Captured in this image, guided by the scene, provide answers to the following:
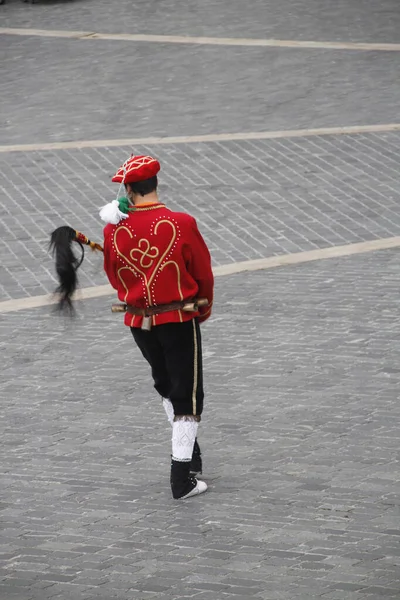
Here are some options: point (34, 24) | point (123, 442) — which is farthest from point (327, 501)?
point (34, 24)

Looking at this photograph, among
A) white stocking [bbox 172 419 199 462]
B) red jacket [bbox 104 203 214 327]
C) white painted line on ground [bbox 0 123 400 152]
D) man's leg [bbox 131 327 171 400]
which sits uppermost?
red jacket [bbox 104 203 214 327]

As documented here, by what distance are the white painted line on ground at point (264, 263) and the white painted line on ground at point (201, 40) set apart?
27.1 feet

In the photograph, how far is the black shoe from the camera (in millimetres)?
6957

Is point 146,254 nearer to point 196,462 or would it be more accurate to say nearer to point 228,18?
point 196,462

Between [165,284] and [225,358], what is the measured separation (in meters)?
2.46

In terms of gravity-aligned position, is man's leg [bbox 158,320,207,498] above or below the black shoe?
above

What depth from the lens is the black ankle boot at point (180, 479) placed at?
696 cm

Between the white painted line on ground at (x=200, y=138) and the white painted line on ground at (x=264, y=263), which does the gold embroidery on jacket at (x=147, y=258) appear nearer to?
the white painted line on ground at (x=264, y=263)

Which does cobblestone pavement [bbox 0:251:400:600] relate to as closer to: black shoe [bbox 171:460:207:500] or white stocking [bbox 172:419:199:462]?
black shoe [bbox 171:460:207:500]

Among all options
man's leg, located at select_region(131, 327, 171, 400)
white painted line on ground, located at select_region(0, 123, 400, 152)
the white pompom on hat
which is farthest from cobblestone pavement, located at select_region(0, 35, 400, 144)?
the white pompom on hat

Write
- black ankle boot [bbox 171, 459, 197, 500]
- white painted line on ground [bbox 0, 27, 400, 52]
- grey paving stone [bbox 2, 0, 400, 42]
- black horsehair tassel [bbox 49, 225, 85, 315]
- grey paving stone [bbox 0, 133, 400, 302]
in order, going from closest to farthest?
black horsehair tassel [bbox 49, 225, 85, 315], black ankle boot [bbox 171, 459, 197, 500], grey paving stone [bbox 0, 133, 400, 302], white painted line on ground [bbox 0, 27, 400, 52], grey paving stone [bbox 2, 0, 400, 42]

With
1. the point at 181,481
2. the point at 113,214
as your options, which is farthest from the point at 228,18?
the point at 181,481

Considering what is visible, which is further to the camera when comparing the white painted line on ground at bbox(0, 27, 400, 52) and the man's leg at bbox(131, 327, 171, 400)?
the white painted line on ground at bbox(0, 27, 400, 52)

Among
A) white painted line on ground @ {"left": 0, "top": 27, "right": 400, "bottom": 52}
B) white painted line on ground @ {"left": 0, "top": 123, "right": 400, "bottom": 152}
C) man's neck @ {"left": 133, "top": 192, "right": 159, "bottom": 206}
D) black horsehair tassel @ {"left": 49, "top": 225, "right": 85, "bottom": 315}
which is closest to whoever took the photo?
black horsehair tassel @ {"left": 49, "top": 225, "right": 85, "bottom": 315}
